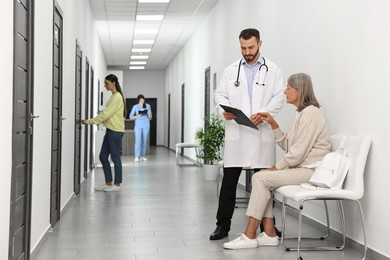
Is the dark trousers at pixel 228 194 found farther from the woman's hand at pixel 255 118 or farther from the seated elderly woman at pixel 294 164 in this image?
the woman's hand at pixel 255 118

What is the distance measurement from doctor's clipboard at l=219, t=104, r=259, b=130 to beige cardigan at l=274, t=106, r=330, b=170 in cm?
32

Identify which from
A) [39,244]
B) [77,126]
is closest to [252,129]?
[39,244]

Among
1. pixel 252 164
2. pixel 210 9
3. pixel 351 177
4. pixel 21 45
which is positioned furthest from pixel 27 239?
pixel 210 9

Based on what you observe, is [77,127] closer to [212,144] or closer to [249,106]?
Result: [212,144]

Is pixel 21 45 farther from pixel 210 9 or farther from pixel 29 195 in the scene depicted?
pixel 210 9

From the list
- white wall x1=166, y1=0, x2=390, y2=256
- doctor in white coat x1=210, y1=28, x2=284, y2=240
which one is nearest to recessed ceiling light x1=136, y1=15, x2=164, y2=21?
white wall x1=166, y1=0, x2=390, y2=256

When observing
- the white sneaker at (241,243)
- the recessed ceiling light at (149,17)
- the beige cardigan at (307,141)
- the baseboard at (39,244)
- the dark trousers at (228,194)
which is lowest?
the baseboard at (39,244)

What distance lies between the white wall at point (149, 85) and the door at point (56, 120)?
60.0ft

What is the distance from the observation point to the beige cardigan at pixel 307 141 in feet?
13.9

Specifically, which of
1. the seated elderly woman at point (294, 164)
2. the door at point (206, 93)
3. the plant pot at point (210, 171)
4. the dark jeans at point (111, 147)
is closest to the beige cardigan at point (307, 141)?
the seated elderly woman at point (294, 164)

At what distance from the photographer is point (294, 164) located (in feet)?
14.1

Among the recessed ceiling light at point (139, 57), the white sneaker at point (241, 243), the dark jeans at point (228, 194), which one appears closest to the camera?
the white sneaker at point (241, 243)

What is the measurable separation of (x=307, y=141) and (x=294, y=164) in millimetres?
195

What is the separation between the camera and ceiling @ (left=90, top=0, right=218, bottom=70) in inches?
424
